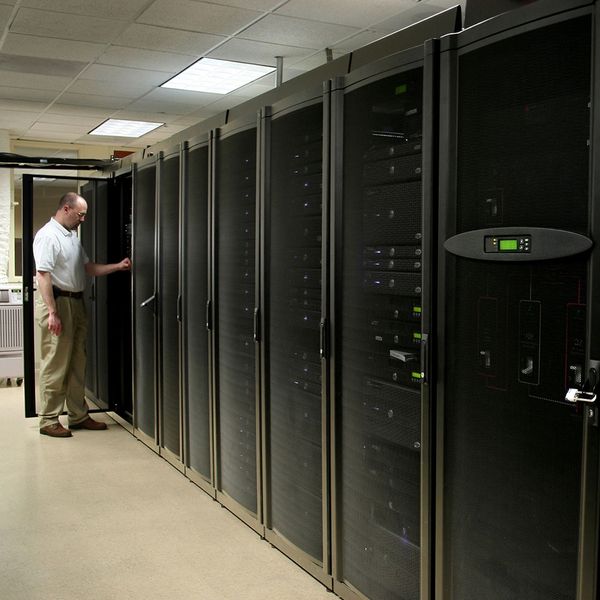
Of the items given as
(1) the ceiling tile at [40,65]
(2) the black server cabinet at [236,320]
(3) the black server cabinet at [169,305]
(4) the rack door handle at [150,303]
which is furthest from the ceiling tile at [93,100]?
→ (2) the black server cabinet at [236,320]

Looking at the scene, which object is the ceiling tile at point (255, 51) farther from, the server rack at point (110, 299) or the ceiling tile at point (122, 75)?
the server rack at point (110, 299)

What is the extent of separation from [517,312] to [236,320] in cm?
195

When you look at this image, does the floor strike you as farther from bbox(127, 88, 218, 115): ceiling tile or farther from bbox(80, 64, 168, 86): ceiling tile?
bbox(127, 88, 218, 115): ceiling tile

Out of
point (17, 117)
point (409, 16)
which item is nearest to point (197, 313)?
point (409, 16)

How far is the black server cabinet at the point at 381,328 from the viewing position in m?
2.28

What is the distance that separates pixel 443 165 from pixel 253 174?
146 centimetres

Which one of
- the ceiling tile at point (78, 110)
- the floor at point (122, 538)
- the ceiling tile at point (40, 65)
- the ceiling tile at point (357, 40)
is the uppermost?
the ceiling tile at point (357, 40)

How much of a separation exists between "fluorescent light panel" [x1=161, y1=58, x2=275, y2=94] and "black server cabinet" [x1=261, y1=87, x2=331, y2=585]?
300cm

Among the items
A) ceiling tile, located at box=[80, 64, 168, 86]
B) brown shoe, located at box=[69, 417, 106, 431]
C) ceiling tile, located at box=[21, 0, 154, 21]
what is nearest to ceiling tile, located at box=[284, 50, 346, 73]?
ceiling tile, located at box=[80, 64, 168, 86]

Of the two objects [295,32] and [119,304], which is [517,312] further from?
[119,304]

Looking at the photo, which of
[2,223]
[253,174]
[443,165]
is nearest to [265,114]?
[253,174]

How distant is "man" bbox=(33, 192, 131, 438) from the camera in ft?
17.2

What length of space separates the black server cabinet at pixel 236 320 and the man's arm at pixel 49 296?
6.13 ft

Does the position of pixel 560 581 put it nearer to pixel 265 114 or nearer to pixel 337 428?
pixel 337 428
